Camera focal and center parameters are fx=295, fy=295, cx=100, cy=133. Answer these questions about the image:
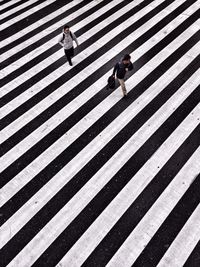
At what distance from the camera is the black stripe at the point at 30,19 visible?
40.3 feet

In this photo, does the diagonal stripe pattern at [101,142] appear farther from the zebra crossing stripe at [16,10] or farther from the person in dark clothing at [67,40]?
the person in dark clothing at [67,40]

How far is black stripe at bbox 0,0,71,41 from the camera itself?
1228 centimetres

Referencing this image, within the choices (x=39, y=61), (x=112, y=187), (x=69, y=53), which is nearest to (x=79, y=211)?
(x=112, y=187)

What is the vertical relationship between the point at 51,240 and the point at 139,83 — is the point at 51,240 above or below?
below

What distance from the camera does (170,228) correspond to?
690cm

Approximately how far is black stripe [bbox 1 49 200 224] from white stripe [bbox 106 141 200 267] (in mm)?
1800

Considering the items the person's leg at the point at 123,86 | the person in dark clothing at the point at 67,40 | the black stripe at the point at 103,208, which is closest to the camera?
the black stripe at the point at 103,208

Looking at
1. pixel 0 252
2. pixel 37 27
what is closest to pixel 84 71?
pixel 37 27

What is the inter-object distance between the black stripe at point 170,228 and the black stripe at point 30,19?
9440mm

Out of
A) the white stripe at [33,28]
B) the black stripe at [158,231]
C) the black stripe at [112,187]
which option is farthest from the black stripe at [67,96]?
the black stripe at [158,231]

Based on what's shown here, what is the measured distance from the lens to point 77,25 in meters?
12.2

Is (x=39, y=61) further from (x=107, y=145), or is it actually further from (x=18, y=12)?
(x=107, y=145)

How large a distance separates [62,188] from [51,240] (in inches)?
52.7

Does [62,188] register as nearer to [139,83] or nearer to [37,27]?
[139,83]
